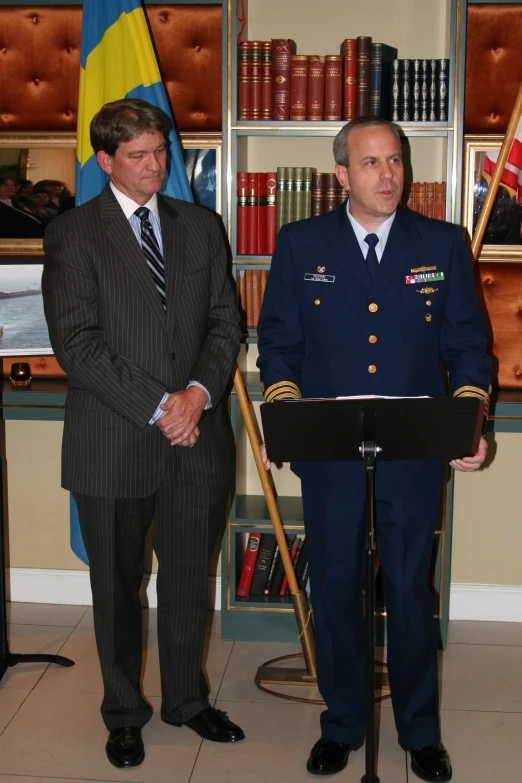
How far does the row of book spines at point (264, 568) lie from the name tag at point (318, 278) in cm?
137

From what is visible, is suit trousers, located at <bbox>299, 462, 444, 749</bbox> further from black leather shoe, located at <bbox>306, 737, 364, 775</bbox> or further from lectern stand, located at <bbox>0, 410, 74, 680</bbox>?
lectern stand, located at <bbox>0, 410, 74, 680</bbox>

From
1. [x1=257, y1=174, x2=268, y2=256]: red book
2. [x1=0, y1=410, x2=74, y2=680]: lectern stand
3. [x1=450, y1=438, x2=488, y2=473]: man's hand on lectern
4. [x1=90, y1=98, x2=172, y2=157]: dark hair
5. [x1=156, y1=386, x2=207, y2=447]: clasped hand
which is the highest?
[x1=90, y1=98, x2=172, y2=157]: dark hair

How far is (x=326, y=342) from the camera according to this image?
7.77ft

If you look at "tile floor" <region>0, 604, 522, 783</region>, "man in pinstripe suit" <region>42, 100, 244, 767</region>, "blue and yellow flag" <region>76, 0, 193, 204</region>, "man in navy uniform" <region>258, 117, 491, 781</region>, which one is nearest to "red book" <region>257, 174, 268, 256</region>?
"blue and yellow flag" <region>76, 0, 193, 204</region>

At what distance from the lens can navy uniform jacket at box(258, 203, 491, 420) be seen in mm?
2318

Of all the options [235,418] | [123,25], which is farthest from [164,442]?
[123,25]

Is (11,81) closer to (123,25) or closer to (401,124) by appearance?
(123,25)

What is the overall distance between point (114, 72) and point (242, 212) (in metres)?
0.66

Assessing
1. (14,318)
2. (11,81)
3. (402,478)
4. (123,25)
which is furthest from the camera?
(11,81)

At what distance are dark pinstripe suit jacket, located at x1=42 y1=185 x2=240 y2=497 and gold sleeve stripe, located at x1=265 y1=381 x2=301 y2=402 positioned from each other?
0.23m

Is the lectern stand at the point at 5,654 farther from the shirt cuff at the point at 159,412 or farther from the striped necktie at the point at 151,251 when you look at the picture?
the striped necktie at the point at 151,251

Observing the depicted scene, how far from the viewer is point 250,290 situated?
3361 mm

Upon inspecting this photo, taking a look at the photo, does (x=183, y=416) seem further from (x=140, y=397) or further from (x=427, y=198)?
(x=427, y=198)

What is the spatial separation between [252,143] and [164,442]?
61.9 inches
